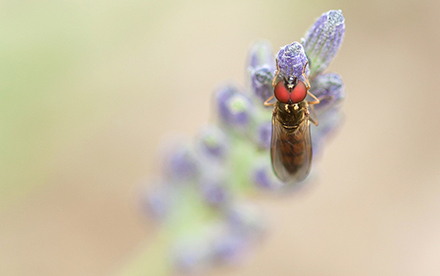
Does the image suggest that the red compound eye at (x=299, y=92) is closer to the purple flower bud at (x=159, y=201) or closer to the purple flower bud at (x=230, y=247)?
the purple flower bud at (x=230, y=247)

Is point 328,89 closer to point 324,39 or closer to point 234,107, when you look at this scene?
point 324,39

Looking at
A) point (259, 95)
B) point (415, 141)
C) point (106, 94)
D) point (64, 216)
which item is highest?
point (106, 94)

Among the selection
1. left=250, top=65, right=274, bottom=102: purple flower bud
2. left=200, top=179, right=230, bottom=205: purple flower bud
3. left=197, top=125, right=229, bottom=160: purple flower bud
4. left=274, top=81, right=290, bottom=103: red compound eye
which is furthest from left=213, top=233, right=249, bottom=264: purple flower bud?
left=274, top=81, right=290, bottom=103: red compound eye

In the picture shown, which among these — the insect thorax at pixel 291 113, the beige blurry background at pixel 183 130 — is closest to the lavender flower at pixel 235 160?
the insect thorax at pixel 291 113

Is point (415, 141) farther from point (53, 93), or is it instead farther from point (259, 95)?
point (53, 93)

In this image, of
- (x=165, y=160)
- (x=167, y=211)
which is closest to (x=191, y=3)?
(x=165, y=160)

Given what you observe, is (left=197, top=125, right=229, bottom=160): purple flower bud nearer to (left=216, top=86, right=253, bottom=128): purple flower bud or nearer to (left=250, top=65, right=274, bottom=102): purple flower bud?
(left=216, top=86, right=253, bottom=128): purple flower bud

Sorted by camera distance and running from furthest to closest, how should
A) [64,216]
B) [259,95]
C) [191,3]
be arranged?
[191,3]
[64,216]
[259,95]
